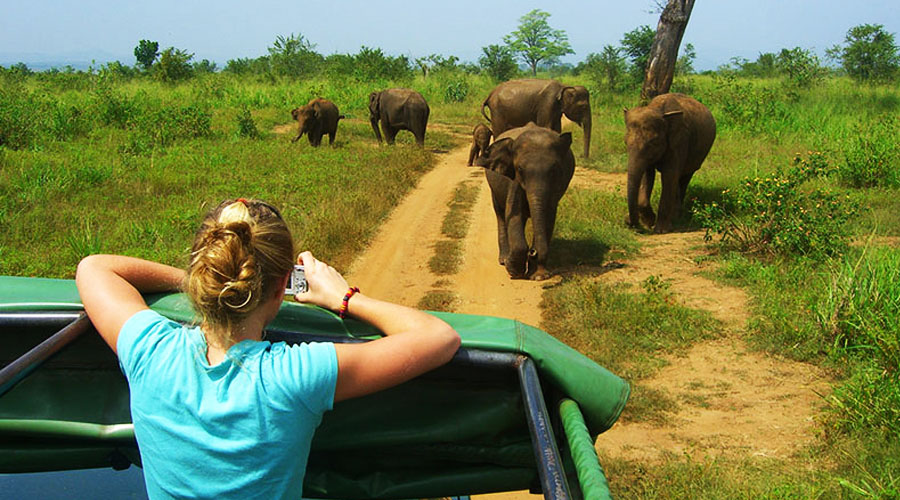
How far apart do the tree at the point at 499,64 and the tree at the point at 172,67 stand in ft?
48.3

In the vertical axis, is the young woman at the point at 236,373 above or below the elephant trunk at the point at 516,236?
above

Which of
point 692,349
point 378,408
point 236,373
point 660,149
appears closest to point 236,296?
point 236,373

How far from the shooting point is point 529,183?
816 centimetres

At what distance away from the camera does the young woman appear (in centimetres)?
176

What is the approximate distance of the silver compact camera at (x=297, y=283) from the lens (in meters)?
2.28

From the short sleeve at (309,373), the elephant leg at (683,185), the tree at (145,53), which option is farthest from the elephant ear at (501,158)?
the tree at (145,53)

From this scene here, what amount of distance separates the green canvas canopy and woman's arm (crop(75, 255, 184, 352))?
7 centimetres

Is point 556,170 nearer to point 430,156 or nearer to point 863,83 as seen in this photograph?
point 430,156

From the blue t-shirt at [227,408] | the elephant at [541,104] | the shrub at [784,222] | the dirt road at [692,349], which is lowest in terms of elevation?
the dirt road at [692,349]

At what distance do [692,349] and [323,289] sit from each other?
4.90 metres

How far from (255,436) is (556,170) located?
6.75 metres

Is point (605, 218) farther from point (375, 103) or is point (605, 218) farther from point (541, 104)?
point (375, 103)

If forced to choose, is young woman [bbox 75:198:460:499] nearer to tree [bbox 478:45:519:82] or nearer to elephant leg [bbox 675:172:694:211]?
elephant leg [bbox 675:172:694:211]

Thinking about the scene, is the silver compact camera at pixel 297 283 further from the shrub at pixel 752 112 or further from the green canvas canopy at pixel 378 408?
the shrub at pixel 752 112
